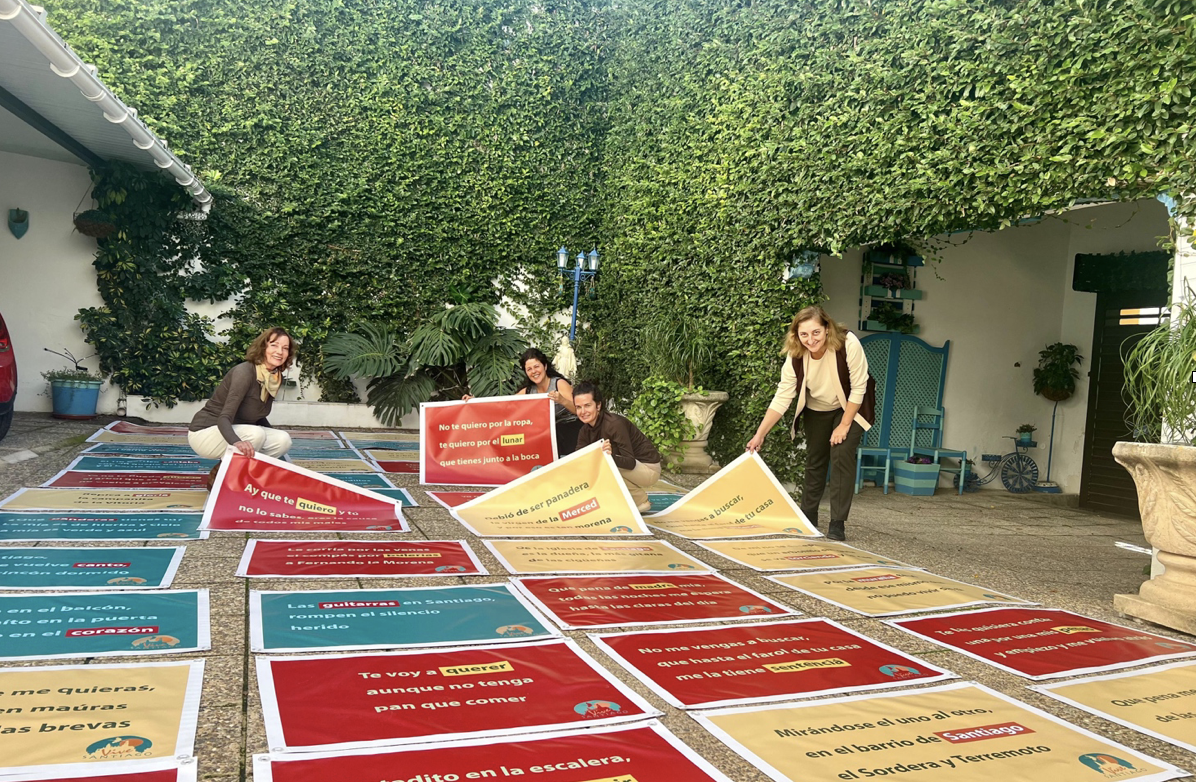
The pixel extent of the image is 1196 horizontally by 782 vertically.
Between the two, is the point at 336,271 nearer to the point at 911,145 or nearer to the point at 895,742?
the point at 911,145

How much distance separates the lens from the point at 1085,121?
14.3ft

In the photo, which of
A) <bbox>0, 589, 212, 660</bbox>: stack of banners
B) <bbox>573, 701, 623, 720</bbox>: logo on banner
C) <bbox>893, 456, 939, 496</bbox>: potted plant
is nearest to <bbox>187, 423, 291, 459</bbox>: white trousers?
<bbox>0, 589, 212, 660</bbox>: stack of banners

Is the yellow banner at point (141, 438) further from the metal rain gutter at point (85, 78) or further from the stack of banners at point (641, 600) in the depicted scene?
the stack of banners at point (641, 600)

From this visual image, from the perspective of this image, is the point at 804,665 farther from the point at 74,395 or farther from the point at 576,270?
the point at 74,395

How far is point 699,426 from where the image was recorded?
7.93m

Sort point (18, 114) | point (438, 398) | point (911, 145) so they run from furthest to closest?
point (438, 398)
point (18, 114)
point (911, 145)

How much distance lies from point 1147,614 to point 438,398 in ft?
27.9

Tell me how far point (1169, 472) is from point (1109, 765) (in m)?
1.85

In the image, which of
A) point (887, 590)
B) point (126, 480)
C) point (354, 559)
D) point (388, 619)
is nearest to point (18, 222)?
point (126, 480)

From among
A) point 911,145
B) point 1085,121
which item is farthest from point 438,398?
point 1085,121

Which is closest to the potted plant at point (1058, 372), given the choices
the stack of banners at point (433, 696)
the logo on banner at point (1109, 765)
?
the logo on banner at point (1109, 765)

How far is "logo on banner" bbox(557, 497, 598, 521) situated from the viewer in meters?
5.11

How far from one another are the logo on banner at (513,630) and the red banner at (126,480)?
11.0 ft

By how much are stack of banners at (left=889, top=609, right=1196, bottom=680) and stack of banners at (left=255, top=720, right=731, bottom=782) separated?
5.02ft
